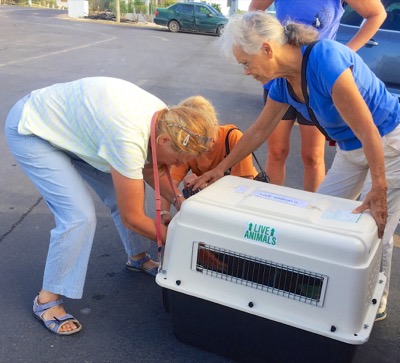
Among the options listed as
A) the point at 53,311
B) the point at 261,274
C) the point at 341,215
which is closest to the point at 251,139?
the point at 341,215

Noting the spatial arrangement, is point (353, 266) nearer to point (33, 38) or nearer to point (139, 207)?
point (139, 207)

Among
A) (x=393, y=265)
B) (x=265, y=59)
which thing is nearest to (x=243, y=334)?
(x=265, y=59)

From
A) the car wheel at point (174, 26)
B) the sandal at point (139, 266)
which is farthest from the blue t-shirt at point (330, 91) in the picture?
the car wheel at point (174, 26)

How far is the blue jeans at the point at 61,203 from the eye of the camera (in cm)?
250

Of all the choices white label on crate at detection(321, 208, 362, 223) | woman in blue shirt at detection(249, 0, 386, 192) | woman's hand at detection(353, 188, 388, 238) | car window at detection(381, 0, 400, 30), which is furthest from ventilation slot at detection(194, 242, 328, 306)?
car window at detection(381, 0, 400, 30)

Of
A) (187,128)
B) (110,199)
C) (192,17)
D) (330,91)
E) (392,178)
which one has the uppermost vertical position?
(330,91)

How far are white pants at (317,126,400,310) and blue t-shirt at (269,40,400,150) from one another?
0.21 ft

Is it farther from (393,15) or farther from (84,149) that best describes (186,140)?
(393,15)

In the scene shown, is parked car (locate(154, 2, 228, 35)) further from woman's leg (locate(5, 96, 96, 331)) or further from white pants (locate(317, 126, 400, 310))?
woman's leg (locate(5, 96, 96, 331))

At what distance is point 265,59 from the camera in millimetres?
2328

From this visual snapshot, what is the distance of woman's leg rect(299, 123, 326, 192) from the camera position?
349 cm

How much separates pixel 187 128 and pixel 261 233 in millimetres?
544

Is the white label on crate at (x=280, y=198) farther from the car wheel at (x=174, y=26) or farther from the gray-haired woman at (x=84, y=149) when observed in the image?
the car wheel at (x=174, y=26)

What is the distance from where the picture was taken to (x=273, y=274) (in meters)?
2.10
